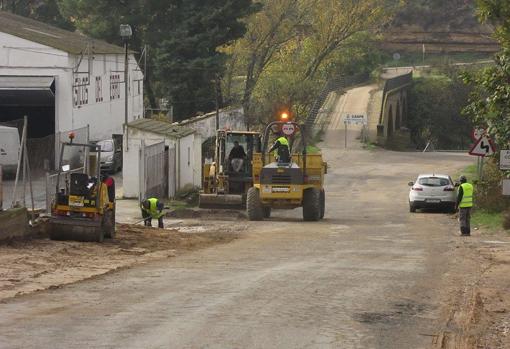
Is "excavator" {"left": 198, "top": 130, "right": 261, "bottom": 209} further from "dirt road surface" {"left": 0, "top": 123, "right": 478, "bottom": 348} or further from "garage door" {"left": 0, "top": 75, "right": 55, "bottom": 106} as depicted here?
"garage door" {"left": 0, "top": 75, "right": 55, "bottom": 106}

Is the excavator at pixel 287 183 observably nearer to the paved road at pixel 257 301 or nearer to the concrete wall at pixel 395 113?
the paved road at pixel 257 301

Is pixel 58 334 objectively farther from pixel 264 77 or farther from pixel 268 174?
pixel 264 77

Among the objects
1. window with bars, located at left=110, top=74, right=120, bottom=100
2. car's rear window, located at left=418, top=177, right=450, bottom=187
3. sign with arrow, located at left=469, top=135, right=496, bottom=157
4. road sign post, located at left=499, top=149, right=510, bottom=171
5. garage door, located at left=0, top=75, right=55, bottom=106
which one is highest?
window with bars, located at left=110, top=74, right=120, bottom=100

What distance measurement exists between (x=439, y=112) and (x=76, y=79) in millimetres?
54276

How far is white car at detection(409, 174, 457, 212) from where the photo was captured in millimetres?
36438

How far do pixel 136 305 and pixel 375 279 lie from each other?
15.4 feet

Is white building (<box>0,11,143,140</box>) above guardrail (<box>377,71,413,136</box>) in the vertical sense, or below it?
below

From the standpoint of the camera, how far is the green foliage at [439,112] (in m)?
93.0

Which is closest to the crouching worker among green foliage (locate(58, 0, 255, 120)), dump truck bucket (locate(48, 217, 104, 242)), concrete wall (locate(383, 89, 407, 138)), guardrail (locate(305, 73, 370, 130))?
dump truck bucket (locate(48, 217, 104, 242))

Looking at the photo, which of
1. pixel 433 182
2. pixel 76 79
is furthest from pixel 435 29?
pixel 433 182

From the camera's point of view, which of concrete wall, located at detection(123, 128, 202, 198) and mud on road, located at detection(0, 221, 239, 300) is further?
concrete wall, located at detection(123, 128, 202, 198)

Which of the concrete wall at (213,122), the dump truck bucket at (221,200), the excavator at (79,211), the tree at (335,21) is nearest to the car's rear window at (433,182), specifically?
the dump truck bucket at (221,200)

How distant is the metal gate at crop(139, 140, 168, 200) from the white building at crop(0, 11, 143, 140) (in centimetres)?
868

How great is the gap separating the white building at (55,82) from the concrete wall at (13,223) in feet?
79.4
